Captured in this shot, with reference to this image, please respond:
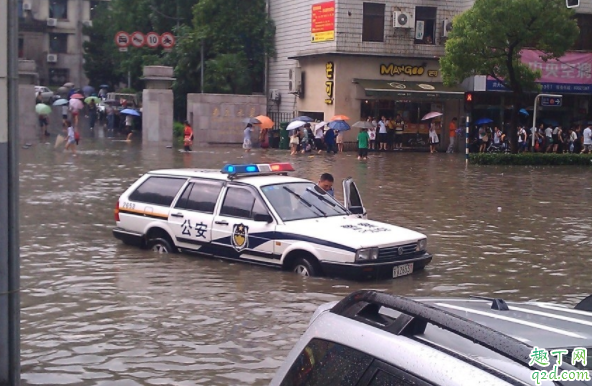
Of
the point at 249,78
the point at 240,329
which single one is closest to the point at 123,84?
the point at 249,78

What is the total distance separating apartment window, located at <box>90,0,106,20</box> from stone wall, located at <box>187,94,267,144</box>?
40777mm

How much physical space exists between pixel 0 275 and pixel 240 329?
10.3 feet

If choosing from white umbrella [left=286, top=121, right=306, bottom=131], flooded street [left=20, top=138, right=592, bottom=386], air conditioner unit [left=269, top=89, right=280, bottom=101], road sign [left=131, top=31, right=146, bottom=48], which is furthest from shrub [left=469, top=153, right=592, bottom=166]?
road sign [left=131, top=31, right=146, bottom=48]

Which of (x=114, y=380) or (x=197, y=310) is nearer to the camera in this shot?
(x=114, y=380)

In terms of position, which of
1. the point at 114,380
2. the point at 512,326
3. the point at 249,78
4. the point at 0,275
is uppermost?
the point at 249,78

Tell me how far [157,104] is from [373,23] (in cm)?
1125

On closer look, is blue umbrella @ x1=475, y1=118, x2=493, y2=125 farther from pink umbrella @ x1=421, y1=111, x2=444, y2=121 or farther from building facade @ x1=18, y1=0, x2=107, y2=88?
building facade @ x1=18, y1=0, x2=107, y2=88

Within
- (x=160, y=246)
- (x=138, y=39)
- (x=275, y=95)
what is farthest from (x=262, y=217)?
(x=275, y=95)

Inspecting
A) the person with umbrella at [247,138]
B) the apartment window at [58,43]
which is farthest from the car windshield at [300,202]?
the apartment window at [58,43]

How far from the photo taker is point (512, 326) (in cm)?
313

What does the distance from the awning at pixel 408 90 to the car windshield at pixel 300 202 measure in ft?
90.7

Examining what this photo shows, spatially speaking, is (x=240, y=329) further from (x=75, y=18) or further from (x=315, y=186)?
(x=75, y=18)

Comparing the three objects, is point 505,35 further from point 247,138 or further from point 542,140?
point 247,138

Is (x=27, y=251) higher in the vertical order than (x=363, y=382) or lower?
lower
